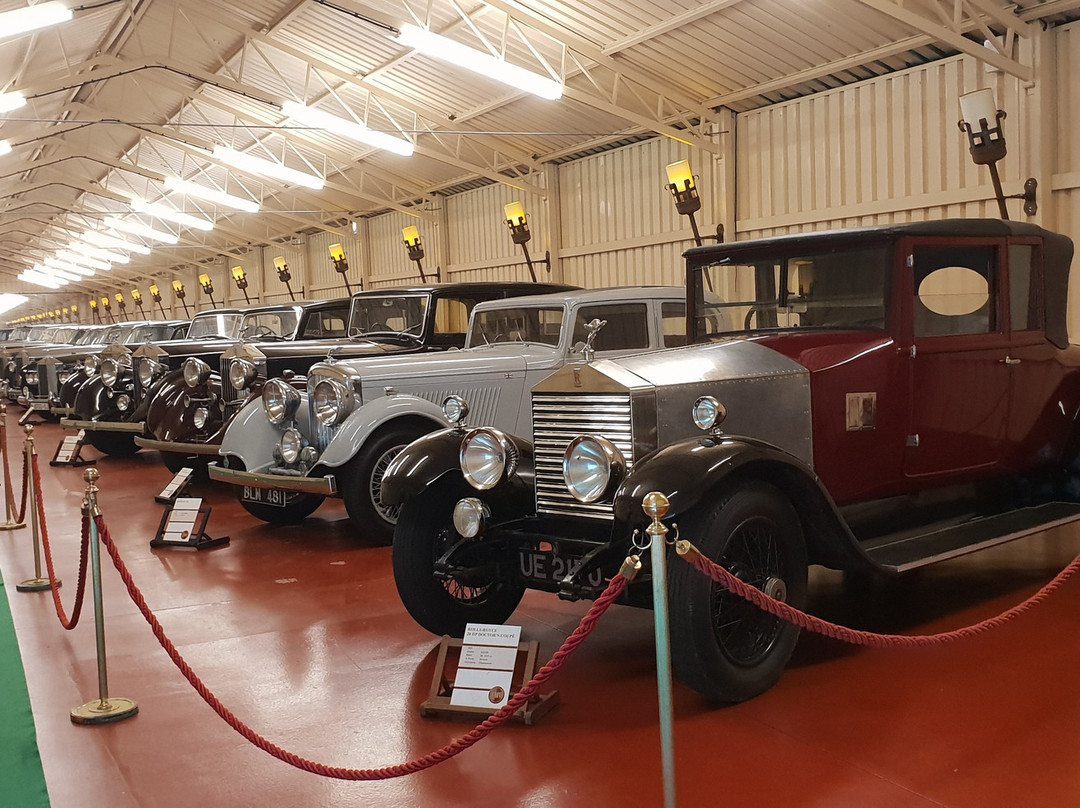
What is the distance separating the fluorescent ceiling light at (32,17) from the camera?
9.25 meters

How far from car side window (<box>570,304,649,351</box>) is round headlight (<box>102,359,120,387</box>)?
20.6ft

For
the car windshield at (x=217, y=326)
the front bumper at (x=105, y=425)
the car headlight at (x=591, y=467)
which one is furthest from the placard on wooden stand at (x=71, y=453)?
the car headlight at (x=591, y=467)

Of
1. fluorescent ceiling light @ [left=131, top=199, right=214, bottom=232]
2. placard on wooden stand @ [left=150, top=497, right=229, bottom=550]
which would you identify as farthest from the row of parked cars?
fluorescent ceiling light @ [left=131, top=199, right=214, bottom=232]

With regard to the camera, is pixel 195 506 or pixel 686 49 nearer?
pixel 195 506

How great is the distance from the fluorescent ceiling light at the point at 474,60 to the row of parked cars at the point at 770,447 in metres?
5.70

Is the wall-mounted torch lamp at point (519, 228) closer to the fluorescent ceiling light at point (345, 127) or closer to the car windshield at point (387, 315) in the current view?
the fluorescent ceiling light at point (345, 127)

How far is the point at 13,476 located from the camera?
10156 millimetres

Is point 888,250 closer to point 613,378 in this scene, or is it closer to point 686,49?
point 613,378

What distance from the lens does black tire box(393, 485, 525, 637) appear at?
4156 millimetres

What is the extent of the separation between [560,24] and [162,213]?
52.8 feet

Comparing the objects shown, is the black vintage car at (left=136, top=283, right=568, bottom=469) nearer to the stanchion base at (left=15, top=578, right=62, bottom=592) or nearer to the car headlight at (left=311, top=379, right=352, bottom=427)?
the car headlight at (left=311, top=379, right=352, bottom=427)

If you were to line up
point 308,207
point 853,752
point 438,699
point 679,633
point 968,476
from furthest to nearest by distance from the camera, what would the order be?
point 308,207, point 968,476, point 438,699, point 679,633, point 853,752

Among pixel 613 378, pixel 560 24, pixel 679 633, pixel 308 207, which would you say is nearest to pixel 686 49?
pixel 560 24

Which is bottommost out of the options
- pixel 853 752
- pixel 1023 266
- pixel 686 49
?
pixel 853 752
